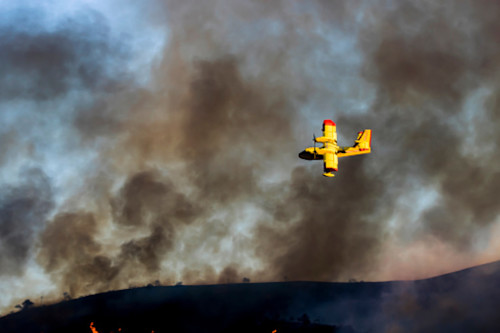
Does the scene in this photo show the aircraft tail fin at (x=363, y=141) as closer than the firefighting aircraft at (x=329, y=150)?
No

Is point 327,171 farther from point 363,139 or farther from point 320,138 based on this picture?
point 363,139

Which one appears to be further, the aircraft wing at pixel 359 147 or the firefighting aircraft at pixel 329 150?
the aircraft wing at pixel 359 147

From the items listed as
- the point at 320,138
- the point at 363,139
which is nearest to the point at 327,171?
the point at 320,138

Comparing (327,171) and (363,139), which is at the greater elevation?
(363,139)

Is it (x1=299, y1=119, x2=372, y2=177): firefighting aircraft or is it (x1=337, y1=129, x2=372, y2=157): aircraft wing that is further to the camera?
(x1=337, y1=129, x2=372, y2=157): aircraft wing

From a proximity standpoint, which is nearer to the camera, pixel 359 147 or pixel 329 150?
pixel 329 150

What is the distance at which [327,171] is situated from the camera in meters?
151

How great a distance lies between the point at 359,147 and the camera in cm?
16575

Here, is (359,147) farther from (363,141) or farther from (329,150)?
(329,150)

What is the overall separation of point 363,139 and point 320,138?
21.4 m

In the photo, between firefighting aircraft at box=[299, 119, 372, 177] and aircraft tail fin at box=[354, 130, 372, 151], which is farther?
aircraft tail fin at box=[354, 130, 372, 151]

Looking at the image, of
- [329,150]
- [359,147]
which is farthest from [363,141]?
[329,150]

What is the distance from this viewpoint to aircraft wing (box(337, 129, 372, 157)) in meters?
162

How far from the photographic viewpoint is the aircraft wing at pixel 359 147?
162 meters
